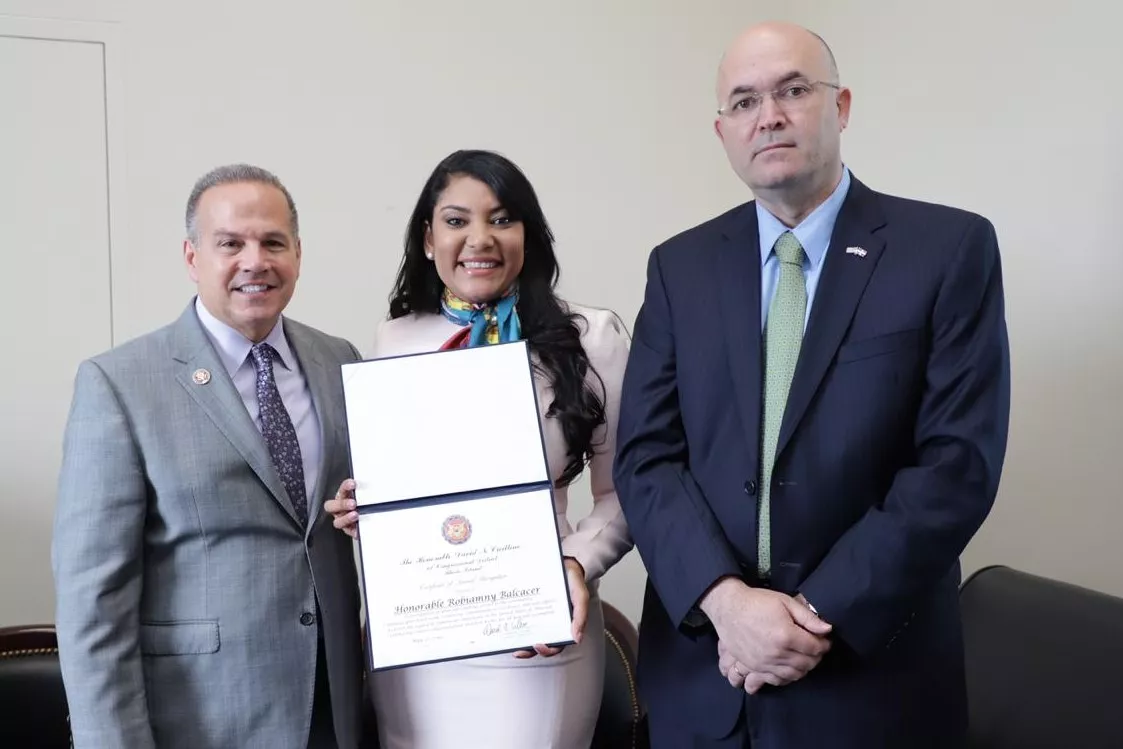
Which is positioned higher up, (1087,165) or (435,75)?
(435,75)

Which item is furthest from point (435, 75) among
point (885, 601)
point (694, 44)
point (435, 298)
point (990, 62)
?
point (885, 601)

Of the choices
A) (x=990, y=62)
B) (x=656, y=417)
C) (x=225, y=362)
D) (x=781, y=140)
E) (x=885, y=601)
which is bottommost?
(x=885, y=601)

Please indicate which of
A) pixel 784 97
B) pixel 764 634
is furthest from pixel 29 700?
pixel 784 97

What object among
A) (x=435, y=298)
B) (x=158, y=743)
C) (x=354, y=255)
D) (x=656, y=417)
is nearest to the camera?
(x=158, y=743)

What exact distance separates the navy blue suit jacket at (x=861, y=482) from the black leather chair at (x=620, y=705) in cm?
99

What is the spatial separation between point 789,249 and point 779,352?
7.7 inches

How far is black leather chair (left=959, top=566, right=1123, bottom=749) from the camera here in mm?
1897

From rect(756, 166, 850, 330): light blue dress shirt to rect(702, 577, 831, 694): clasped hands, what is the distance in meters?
0.46

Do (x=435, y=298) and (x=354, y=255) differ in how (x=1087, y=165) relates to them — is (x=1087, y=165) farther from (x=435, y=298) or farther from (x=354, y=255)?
(x=354, y=255)

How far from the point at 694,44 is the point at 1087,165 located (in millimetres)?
1672

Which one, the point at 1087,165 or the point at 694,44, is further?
the point at 694,44

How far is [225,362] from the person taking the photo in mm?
1713

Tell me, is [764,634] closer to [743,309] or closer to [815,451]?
[815,451]

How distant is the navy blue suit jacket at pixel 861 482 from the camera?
57.6 inches
